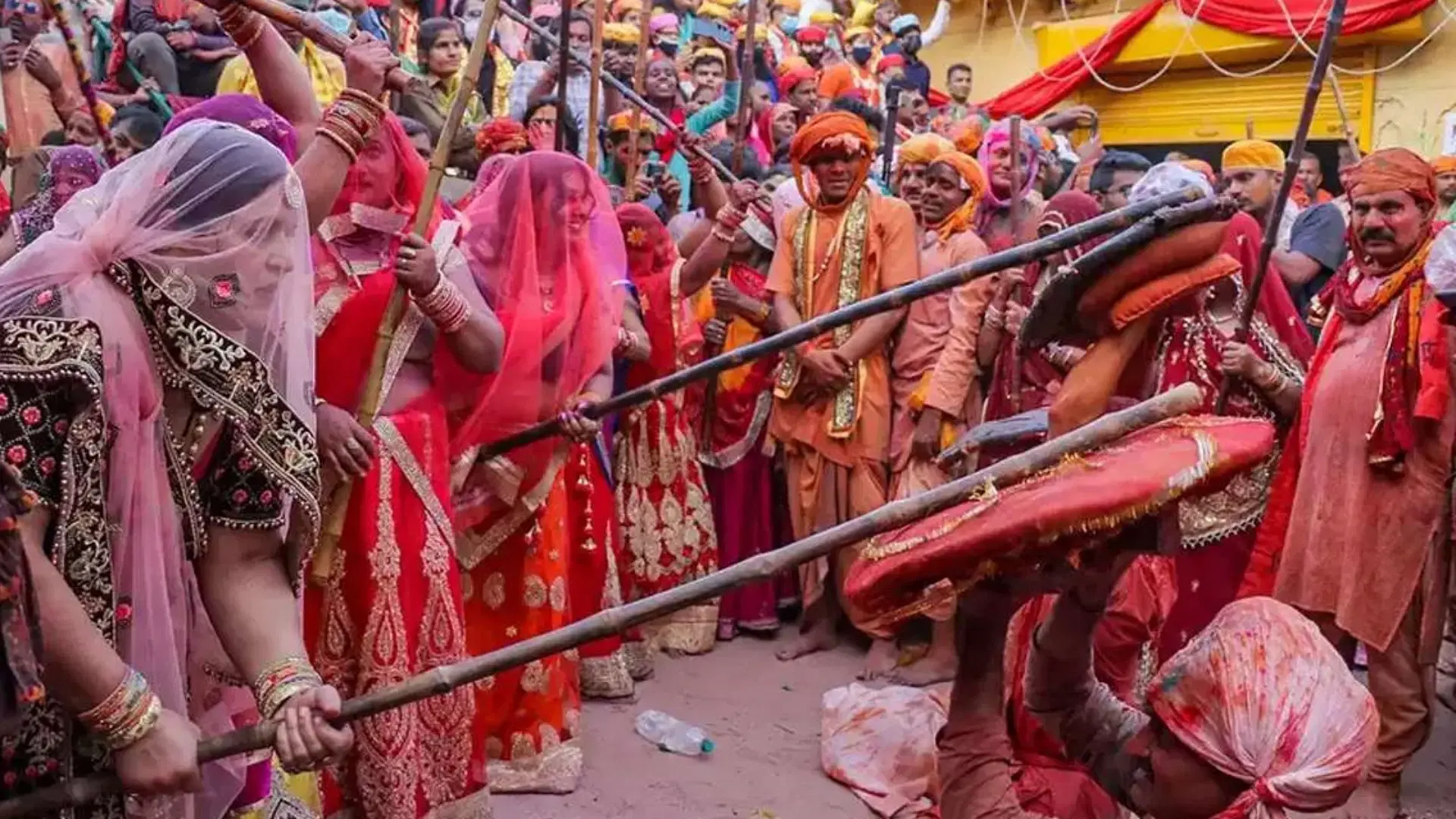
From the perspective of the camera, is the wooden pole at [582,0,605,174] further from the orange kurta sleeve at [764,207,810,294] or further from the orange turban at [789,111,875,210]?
the orange kurta sleeve at [764,207,810,294]

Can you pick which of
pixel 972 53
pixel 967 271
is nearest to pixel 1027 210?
pixel 967 271

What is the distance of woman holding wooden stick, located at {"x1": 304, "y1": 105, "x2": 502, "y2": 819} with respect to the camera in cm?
353

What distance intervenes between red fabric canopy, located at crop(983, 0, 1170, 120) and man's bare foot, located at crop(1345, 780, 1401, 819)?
12.9m

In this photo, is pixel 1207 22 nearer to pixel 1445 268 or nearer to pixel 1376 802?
pixel 1445 268

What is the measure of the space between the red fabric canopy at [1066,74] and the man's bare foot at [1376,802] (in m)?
12.9

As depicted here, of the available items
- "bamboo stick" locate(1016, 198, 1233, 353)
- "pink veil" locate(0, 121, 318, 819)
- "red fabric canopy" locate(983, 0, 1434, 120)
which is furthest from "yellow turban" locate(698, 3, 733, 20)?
"pink veil" locate(0, 121, 318, 819)

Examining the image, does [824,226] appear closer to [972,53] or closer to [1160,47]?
[1160,47]

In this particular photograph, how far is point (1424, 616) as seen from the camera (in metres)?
4.54

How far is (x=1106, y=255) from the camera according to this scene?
2.65 m

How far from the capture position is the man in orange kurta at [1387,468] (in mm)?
4492

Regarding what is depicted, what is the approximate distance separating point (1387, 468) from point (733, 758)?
2447 millimetres

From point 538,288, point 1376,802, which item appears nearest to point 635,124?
point 538,288

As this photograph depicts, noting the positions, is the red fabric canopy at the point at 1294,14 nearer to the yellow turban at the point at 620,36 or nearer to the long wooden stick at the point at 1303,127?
the yellow turban at the point at 620,36

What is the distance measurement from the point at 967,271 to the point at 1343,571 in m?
2.24
